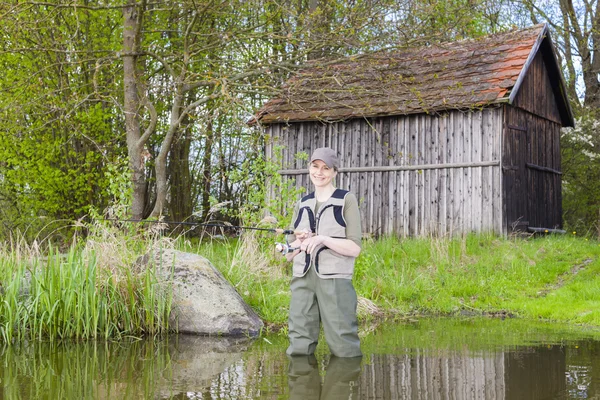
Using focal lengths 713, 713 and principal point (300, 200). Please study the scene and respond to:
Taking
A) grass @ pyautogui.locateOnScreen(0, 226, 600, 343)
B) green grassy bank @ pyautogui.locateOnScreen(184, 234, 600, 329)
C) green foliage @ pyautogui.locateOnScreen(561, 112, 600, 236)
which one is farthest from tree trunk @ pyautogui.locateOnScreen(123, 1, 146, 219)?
green foliage @ pyautogui.locateOnScreen(561, 112, 600, 236)

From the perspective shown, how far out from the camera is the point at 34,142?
1742 centimetres

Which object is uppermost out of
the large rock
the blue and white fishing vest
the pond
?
the blue and white fishing vest

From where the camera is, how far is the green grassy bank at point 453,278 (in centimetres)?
923

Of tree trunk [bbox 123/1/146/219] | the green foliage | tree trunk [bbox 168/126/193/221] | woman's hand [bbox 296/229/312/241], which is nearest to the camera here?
woman's hand [bbox 296/229/312/241]

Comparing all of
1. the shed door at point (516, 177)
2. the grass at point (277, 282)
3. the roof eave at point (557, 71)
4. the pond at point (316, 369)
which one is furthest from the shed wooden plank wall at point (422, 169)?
the pond at point (316, 369)

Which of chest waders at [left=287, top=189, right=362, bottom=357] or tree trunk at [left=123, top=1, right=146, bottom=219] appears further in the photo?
tree trunk at [left=123, top=1, right=146, bottom=219]

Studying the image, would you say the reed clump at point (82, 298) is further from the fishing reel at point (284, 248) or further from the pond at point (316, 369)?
the fishing reel at point (284, 248)

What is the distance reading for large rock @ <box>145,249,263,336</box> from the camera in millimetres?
7875

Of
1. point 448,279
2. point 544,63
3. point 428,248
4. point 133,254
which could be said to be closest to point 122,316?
point 133,254

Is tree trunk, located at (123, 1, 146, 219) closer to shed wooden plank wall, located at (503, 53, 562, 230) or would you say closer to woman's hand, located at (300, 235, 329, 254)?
shed wooden plank wall, located at (503, 53, 562, 230)

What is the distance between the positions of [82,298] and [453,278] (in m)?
5.90

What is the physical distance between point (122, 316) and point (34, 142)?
36.5ft

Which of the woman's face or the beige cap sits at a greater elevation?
the beige cap

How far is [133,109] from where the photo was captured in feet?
44.9
